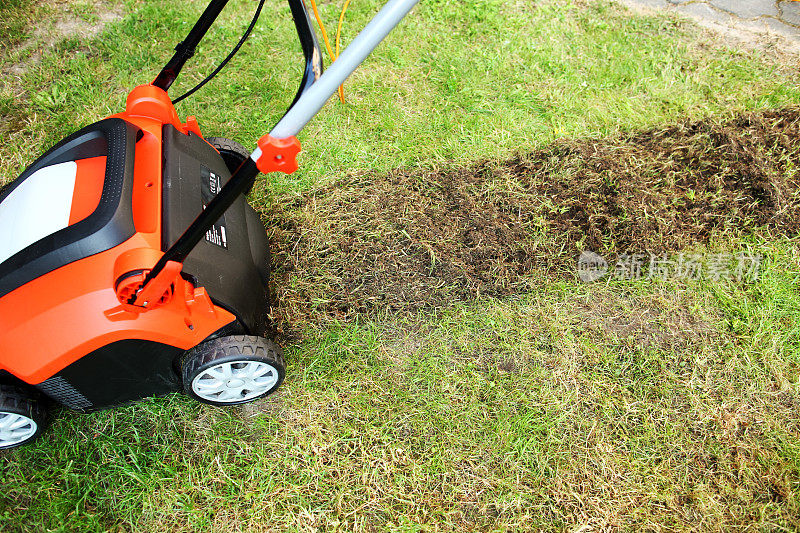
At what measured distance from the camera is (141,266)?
1.44 m

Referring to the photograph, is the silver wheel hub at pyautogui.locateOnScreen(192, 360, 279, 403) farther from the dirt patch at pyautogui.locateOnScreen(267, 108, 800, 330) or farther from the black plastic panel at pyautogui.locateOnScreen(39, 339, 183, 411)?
the dirt patch at pyautogui.locateOnScreen(267, 108, 800, 330)

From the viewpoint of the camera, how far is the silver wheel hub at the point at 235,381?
5.77 ft

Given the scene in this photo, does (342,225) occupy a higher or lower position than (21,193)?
lower

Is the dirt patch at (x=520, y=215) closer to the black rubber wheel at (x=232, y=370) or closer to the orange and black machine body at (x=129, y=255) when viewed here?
the black rubber wheel at (x=232, y=370)

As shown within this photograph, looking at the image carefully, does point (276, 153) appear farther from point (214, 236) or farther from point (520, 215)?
point (520, 215)

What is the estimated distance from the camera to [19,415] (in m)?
1.67

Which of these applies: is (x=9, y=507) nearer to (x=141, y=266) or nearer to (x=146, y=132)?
(x=141, y=266)

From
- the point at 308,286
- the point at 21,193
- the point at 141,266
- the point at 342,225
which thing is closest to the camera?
the point at 141,266

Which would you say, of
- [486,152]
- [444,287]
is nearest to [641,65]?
[486,152]

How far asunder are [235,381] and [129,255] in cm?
58

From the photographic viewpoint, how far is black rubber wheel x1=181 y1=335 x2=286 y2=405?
5.49ft

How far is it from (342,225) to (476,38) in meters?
1.67

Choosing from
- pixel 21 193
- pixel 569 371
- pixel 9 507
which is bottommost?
pixel 569 371

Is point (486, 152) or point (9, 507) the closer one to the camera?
point (9, 507)
